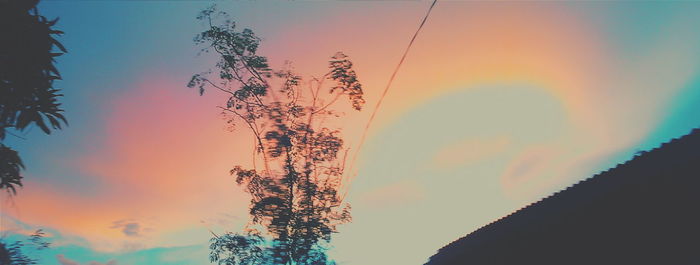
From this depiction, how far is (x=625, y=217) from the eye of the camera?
5.83 m

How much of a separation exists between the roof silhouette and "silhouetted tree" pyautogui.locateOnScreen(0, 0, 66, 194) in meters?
16.3

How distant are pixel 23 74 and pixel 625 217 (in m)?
17.5

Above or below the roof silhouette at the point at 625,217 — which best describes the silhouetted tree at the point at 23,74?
above

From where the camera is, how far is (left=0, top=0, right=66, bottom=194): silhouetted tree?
982 centimetres

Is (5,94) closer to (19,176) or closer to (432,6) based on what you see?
(19,176)

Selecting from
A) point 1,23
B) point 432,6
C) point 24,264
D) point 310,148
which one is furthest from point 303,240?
point 24,264

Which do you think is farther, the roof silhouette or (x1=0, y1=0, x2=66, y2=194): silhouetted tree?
(x1=0, y1=0, x2=66, y2=194): silhouetted tree

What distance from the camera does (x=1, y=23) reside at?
9.54m

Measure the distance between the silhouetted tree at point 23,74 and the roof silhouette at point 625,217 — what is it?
53.4 ft

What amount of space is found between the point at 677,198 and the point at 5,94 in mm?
18084

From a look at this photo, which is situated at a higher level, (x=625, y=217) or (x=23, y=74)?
(x=23, y=74)

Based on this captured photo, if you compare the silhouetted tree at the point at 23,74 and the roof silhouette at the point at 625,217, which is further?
the silhouetted tree at the point at 23,74

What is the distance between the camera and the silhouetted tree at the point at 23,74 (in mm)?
9820

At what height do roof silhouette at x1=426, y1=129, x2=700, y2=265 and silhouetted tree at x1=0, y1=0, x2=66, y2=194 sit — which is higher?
silhouetted tree at x1=0, y1=0, x2=66, y2=194
